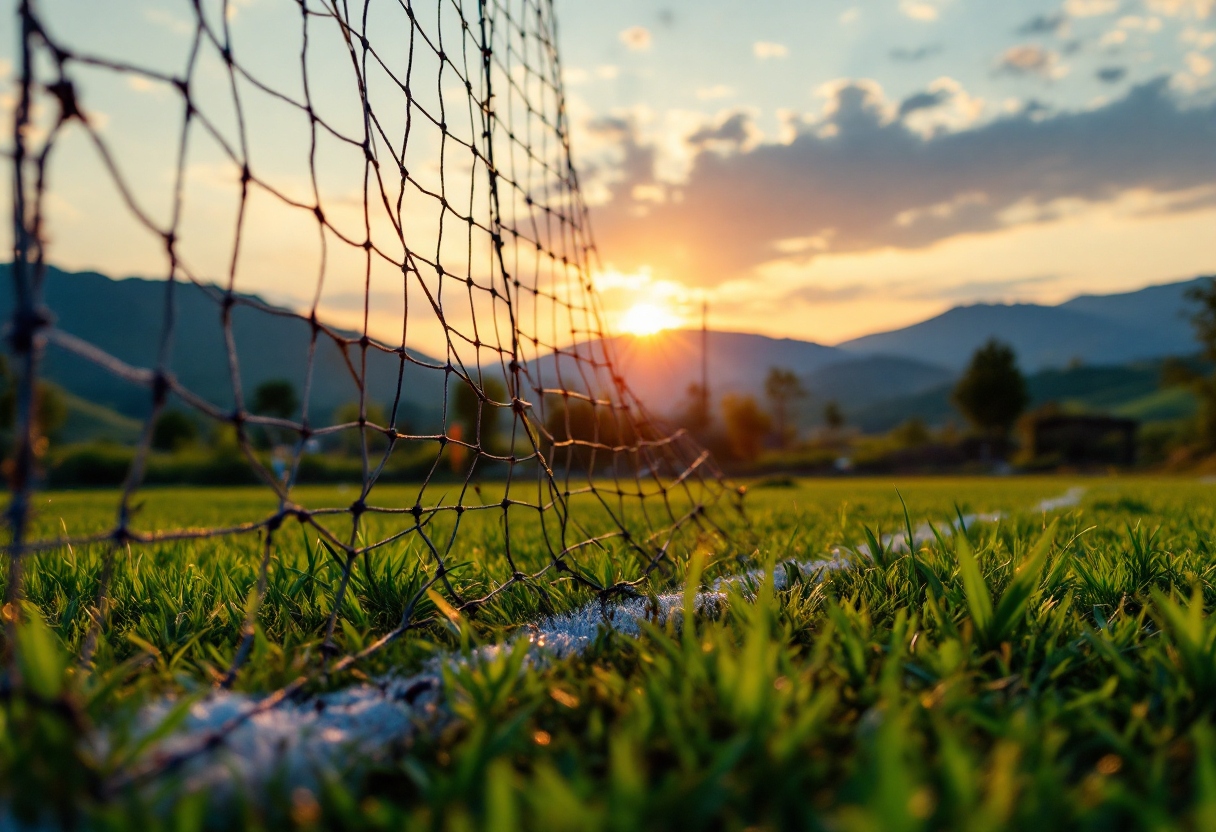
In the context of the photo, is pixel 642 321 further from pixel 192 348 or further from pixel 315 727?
pixel 192 348

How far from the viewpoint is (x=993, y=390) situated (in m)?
38.7

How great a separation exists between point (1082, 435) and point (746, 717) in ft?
156

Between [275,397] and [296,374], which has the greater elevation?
[296,374]

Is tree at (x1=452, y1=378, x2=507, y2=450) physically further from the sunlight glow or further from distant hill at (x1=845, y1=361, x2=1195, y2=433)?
distant hill at (x1=845, y1=361, x2=1195, y2=433)

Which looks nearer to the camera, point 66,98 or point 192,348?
point 66,98

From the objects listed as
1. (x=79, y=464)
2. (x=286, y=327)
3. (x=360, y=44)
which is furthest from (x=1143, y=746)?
(x=286, y=327)

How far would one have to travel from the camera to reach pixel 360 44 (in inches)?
59.0

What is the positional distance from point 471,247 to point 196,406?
98 cm

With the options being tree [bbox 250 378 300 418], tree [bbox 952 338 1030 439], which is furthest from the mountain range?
tree [bbox 952 338 1030 439]

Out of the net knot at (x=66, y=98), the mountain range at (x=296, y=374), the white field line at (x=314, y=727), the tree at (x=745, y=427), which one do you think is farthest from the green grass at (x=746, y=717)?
the mountain range at (x=296, y=374)

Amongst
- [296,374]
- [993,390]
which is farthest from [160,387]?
[296,374]

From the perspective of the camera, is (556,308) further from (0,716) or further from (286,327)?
(286,327)

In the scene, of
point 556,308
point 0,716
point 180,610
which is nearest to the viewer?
point 0,716

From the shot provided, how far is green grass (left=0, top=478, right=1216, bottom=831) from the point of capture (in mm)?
573
